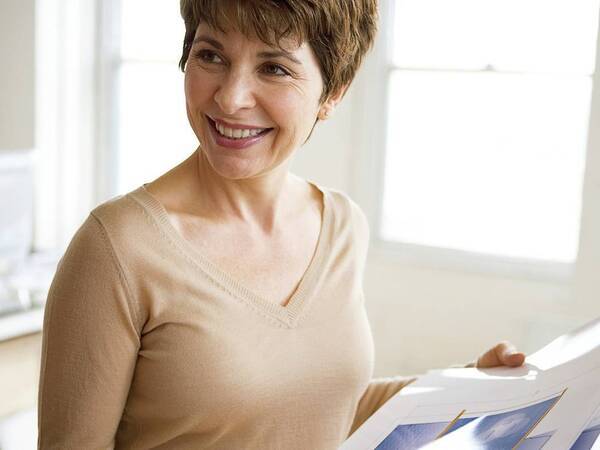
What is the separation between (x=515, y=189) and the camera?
3322mm

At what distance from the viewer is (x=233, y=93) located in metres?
1.08

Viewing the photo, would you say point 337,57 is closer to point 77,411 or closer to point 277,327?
point 277,327

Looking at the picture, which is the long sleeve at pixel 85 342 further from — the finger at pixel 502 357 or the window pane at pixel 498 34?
the window pane at pixel 498 34

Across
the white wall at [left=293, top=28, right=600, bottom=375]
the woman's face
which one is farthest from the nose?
the white wall at [left=293, top=28, right=600, bottom=375]

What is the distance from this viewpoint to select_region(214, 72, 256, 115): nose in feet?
3.55

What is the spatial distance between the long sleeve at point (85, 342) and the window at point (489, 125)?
2.30m

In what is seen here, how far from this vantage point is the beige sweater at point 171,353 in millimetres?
1049

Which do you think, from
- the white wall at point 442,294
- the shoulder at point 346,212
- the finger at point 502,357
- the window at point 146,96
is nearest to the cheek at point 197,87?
the shoulder at point 346,212

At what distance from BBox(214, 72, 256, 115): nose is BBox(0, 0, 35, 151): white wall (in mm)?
3482

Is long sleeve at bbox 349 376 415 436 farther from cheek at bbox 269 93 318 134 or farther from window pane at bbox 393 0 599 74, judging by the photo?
window pane at bbox 393 0 599 74

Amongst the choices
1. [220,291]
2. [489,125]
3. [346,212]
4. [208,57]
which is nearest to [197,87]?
[208,57]

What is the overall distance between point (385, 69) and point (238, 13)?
8.38 feet

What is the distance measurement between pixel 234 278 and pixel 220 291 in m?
0.04

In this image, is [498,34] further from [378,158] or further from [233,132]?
[233,132]
